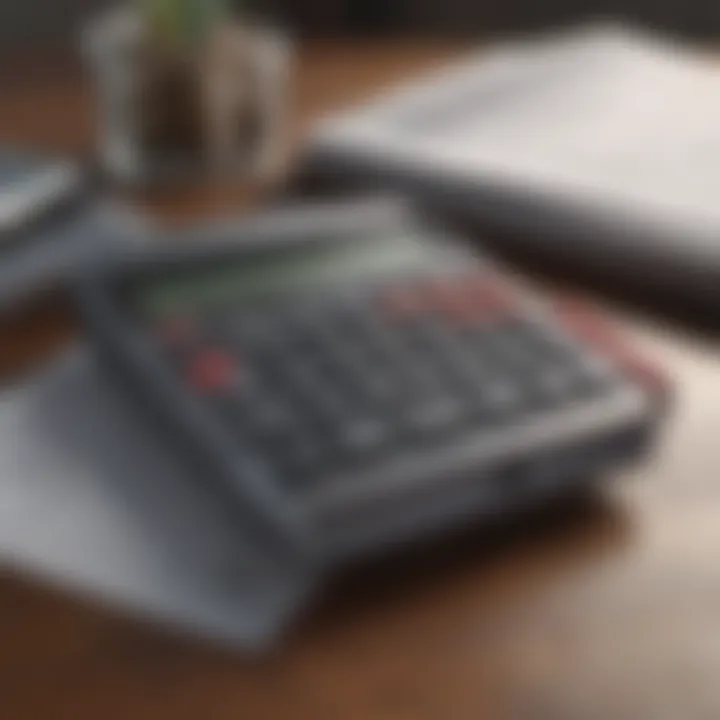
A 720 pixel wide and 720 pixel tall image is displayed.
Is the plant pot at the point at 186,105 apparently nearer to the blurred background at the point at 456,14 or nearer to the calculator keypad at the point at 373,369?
the calculator keypad at the point at 373,369

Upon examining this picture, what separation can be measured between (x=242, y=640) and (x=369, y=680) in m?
0.03

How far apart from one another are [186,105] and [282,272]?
0.21 meters

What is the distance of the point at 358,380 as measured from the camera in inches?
19.7

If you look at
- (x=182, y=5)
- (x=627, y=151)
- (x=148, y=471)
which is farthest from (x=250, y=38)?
(x=148, y=471)

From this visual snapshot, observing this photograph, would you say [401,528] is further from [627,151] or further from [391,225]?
[627,151]

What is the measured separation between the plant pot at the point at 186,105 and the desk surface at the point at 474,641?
1.03 feet

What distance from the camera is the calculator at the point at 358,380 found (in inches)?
17.9

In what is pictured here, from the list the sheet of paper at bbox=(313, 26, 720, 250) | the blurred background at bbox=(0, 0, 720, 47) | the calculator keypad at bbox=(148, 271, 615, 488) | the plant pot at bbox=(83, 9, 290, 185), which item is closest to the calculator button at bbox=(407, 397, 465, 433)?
the calculator keypad at bbox=(148, 271, 615, 488)

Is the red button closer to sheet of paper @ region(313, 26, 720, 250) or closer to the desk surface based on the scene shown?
the desk surface

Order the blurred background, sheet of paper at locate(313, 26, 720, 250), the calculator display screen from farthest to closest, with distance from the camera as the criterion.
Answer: the blurred background, sheet of paper at locate(313, 26, 720, 250), the calculator display screen

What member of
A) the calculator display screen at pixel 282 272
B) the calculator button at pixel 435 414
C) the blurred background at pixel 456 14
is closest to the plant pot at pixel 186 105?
the calculator display screen at pixel 282 272

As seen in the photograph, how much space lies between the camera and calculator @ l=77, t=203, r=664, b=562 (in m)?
0.46

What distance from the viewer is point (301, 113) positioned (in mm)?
822

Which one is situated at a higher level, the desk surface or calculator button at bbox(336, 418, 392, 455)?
calculator button at bbox(336, 418, 392, 455)
